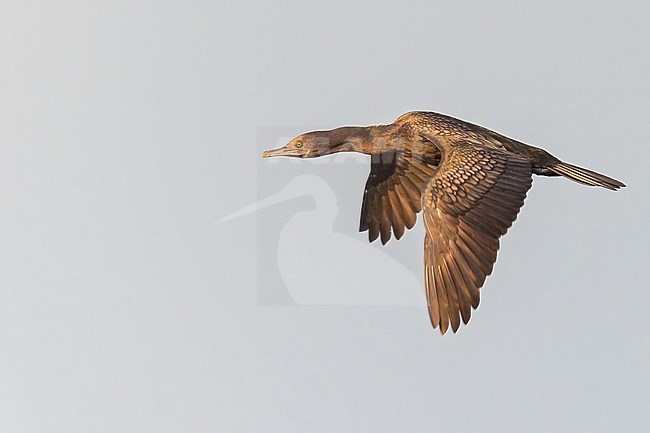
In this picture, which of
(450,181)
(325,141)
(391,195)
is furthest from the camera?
(391,195)

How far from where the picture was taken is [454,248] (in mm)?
7191

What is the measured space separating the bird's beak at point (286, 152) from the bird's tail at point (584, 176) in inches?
73.3

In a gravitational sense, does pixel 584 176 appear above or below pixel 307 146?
below

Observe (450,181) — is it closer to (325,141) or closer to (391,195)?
(325,141)

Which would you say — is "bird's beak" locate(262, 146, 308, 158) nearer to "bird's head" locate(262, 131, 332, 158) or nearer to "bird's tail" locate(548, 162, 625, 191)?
"bird's head" locate(262, 131, 332, 158)

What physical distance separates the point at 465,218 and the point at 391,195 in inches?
81.1

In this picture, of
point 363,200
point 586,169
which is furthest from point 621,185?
point 363,200

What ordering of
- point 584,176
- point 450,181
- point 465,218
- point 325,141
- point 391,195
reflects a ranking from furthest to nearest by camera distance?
point 391,195 → point 325,141 → point 584,176 → point 450,181 → point 465,218

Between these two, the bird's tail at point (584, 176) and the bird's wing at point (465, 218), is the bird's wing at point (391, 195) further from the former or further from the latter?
the bird's wing at point (465, 218)

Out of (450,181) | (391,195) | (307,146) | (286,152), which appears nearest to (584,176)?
(450,181)

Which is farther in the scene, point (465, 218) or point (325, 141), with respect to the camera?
point (325, 141)

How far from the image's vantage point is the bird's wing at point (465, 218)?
704 cm

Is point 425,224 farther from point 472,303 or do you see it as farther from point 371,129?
point 371,129

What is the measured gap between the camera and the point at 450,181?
748 cm
